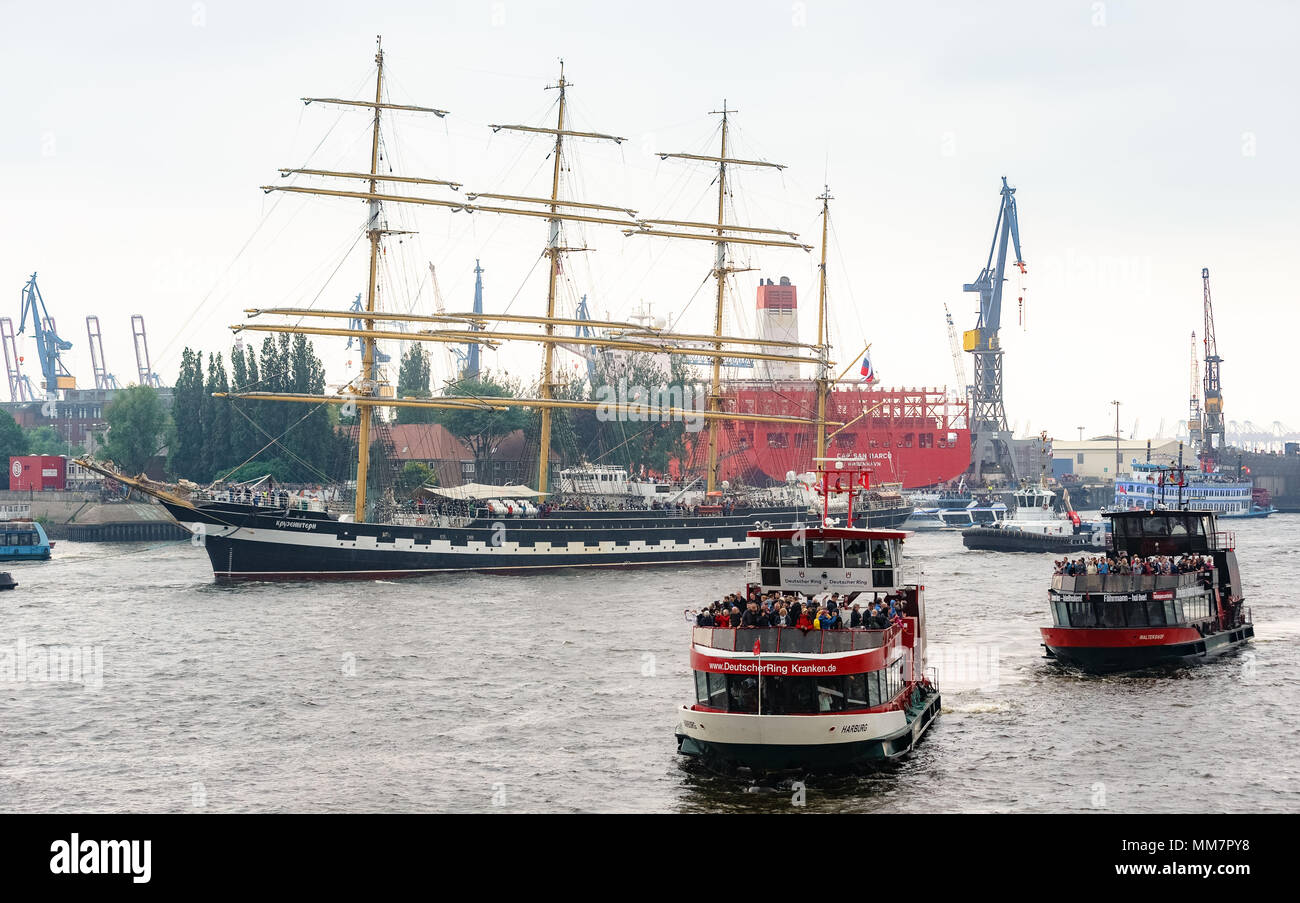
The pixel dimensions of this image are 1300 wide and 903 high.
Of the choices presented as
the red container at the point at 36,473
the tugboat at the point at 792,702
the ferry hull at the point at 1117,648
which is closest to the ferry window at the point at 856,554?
the tugboat at the point at 792,702

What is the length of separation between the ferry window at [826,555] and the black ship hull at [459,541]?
4449cm

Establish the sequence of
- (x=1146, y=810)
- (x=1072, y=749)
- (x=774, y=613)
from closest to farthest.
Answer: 1. (x=1146, y=810)
2. (x=774, y=613)
3. (x=1072, y=749)

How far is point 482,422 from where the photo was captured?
142 m

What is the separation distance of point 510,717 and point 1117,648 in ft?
72.7

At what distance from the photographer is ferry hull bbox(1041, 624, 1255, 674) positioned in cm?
4897

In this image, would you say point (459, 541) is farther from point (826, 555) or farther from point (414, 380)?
point (414, 380)

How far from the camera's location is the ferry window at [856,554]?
38.7 metres

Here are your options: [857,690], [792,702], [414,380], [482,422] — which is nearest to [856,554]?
[857,690]

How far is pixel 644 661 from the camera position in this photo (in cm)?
5175

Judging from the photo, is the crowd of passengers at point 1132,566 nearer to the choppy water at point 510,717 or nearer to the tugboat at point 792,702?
the choppy water at point 510,717

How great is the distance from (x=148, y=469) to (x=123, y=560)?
46.7 meters

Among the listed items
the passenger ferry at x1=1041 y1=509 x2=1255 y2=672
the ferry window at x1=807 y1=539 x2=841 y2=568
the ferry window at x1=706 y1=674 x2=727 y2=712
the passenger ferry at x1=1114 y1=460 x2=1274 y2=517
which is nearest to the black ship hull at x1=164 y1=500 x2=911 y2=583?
the passenger ferry at x1=1041 y1=509 x2=1255 y2=672

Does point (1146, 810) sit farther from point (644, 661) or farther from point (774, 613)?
point (644, 661)
